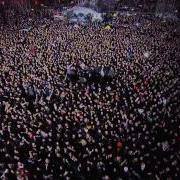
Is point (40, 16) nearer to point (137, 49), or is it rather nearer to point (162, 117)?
point (137, 49)

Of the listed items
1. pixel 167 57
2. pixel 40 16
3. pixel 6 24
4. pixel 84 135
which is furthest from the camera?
pixel 40 16

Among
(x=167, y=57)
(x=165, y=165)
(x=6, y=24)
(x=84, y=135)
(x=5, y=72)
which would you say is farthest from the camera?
(x=6, y=24)

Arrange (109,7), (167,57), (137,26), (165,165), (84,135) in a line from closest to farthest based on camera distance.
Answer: (165,165), (84,135), (167,57), (137,26), (109,7)

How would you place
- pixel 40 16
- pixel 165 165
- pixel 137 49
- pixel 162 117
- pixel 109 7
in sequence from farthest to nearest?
pixel 109 7 → pixel 40 16 → pixel 137 49 → pixel 162 117 → pixel 165 165

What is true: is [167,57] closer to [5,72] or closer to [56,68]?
[56,68]

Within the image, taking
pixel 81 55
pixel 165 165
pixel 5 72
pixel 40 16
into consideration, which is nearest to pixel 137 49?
pixel 81 55

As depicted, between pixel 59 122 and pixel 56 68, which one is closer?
pixel 59 122

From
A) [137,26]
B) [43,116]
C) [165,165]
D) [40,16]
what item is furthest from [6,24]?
[165,165]
